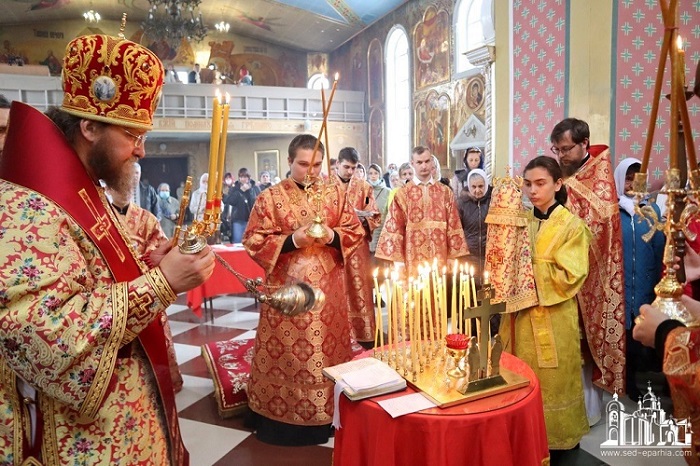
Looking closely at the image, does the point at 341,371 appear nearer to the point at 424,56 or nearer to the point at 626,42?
the point at 626,42

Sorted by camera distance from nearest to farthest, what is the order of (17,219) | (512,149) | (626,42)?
(17,219) → (626,42) → (512,149)

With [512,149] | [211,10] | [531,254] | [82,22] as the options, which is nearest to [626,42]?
[512,149]

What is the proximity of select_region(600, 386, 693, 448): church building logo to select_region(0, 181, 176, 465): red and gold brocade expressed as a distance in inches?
110

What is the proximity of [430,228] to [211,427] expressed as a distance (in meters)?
2.39

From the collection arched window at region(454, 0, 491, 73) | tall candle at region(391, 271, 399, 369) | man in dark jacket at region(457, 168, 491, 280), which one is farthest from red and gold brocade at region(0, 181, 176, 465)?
arched window at region(454, 0, 491, 73)

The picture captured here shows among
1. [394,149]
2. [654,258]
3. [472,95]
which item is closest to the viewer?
[654,258]

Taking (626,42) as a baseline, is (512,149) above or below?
below

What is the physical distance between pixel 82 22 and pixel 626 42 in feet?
68.0

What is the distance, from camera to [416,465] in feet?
5.80

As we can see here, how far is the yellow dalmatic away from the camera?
280 cm

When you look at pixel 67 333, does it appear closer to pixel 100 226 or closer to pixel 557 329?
pixel 100 226

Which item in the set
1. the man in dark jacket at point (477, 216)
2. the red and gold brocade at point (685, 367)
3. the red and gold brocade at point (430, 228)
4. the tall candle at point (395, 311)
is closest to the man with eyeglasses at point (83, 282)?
the tall candle at point (395, 311)

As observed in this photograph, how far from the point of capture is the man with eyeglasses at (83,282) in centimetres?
113

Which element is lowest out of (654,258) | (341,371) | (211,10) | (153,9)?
(341,371)
